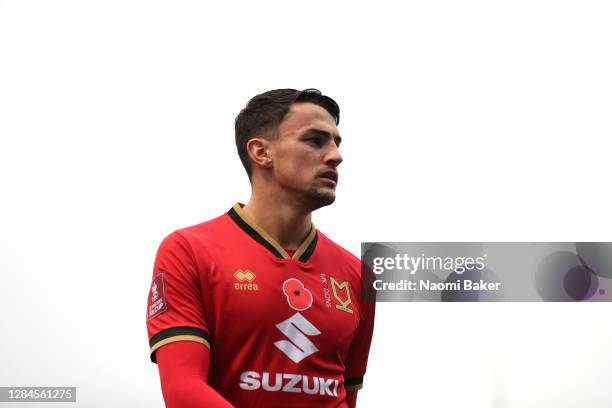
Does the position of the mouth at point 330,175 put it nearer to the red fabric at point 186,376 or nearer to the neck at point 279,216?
the neck at point 279,216

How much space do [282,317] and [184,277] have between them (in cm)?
52

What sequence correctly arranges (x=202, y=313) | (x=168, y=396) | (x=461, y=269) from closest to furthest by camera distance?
(x=168, y=396)
(x=202, y=313)
(x=461, y=269)

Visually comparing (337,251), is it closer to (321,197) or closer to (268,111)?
(321,197)

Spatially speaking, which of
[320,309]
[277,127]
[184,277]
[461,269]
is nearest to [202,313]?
[184,277]

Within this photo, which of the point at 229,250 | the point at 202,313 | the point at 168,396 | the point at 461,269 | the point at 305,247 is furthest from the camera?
the point at 461,269

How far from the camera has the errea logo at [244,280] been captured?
3502 mm

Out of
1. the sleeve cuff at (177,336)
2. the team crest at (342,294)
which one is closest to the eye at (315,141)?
the team crest at (342,294)

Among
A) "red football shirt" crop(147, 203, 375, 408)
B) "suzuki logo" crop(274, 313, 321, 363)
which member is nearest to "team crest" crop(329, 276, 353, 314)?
"red football shirt" crop(147, 203, 375, 408)

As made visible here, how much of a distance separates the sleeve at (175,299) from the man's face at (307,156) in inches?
25.6

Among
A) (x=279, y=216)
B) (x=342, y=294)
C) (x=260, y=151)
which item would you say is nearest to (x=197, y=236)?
(x=279, y=216)

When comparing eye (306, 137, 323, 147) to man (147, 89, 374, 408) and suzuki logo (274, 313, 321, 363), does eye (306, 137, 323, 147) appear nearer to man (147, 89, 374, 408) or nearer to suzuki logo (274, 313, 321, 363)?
man (147, 89, 374, 408)

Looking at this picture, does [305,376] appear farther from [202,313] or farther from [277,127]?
[277,127]

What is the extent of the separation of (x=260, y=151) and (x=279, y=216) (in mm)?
374

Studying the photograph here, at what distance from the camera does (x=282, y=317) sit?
3.52 meters
